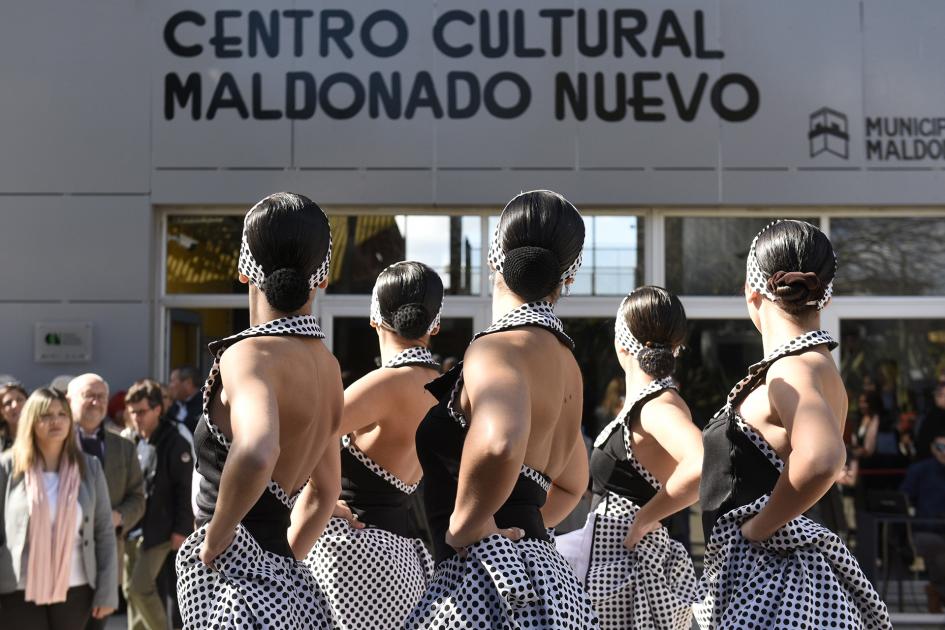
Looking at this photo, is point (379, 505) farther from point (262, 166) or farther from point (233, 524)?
point (262, 166)

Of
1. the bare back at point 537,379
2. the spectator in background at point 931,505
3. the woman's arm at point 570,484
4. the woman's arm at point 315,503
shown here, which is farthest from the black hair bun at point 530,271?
the spectator in background at point 931,505

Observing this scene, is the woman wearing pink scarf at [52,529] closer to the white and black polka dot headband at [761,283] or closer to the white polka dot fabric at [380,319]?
the white polka dot fabric at [380,319]

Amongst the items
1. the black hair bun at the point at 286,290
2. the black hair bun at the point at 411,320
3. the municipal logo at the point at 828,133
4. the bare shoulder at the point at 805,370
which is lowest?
the bare shoulder at the point at 805,370

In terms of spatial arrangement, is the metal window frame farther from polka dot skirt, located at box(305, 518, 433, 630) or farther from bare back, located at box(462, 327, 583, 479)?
bare back, located at box(462, 327, 583, 479)

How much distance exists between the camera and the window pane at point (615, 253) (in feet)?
33.8

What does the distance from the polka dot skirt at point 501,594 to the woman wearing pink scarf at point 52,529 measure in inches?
135

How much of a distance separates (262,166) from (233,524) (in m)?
7.60

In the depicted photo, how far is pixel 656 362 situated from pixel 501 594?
5.92 feet

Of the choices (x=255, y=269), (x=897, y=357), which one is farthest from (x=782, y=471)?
(x=897, y=357)

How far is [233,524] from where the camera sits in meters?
2.84

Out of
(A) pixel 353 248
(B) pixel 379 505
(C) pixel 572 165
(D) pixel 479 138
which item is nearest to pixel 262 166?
(A) pixel 353 248

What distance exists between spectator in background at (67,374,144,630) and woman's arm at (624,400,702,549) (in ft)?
12.1

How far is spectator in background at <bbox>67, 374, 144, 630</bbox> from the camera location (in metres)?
6.88

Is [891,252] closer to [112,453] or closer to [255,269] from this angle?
[112,453]
